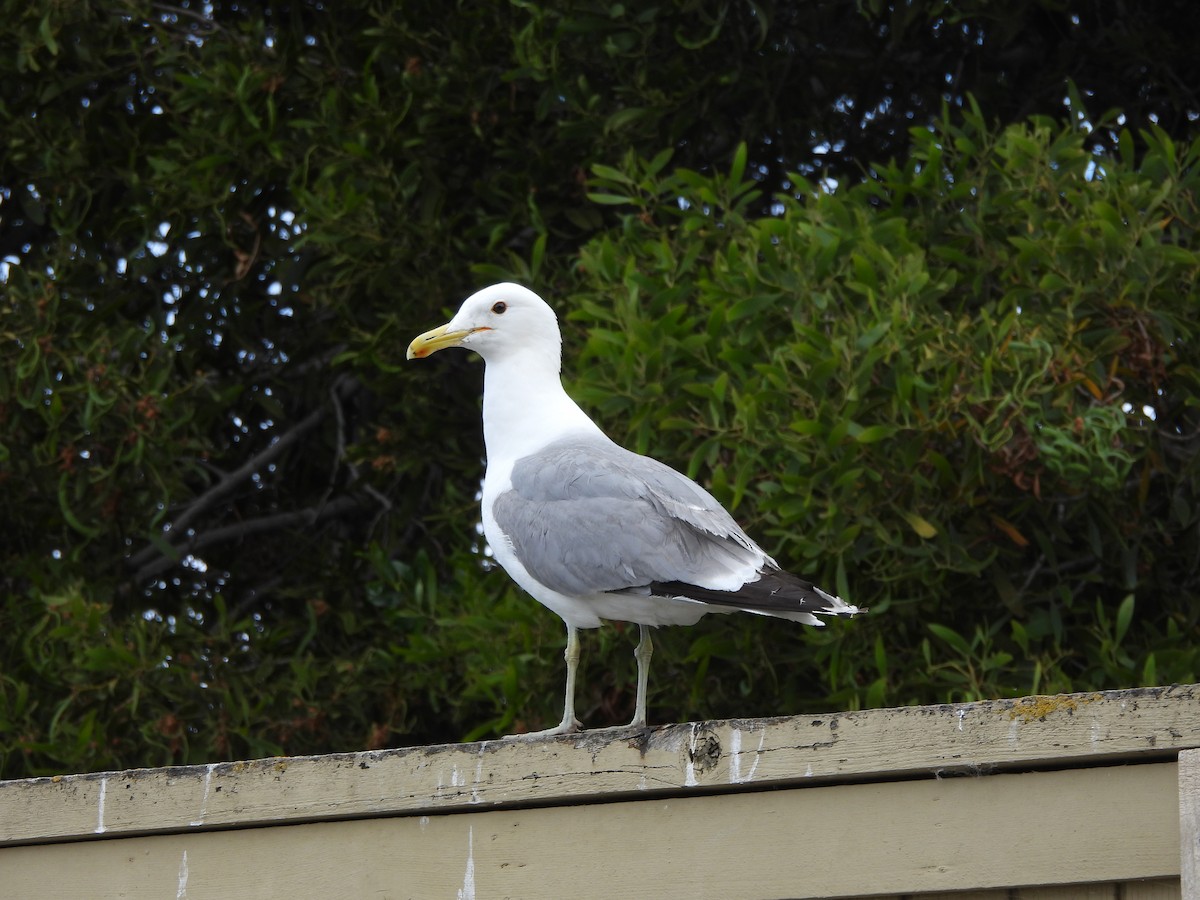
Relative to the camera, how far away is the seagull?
2.88 m

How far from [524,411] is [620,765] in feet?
4.41

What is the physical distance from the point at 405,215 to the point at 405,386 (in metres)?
0.57

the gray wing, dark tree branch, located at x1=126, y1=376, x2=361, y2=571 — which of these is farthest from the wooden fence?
dark tree branch, located at x1=126, y1=376, x2=361, y2=571

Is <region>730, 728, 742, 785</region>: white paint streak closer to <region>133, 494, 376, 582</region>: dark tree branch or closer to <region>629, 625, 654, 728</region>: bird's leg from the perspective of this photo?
<region>629, 625, 654, 728</region>: bird's leg

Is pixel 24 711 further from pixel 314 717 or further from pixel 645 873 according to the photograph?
pixel 645 873

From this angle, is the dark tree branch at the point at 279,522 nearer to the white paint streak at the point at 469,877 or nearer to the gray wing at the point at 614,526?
the gray wing at the point at 614,526

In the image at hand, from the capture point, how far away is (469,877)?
229cm

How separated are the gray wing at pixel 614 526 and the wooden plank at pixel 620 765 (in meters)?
0.66

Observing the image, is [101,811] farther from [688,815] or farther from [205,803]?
[688,815]

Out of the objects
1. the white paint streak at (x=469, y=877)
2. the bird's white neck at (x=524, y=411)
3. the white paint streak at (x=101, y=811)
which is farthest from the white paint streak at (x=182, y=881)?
the bird's white neck at (x=524, y=411)

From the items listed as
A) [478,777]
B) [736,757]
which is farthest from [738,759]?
[478,777]

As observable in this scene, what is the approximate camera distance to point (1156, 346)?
13.2 ft

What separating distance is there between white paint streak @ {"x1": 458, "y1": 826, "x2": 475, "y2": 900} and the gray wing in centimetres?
72

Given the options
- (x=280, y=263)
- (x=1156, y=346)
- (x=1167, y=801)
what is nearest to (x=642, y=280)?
(x=1156, y=346)
